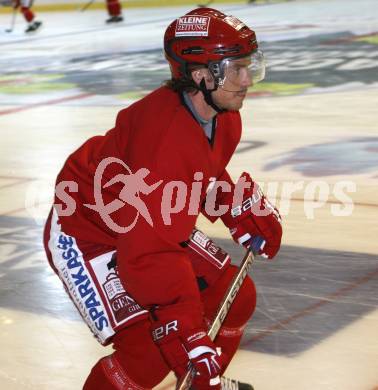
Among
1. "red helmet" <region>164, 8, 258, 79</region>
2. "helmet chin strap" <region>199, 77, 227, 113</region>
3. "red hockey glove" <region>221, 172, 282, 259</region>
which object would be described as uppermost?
"red helmet" <region>164, 8, 258, 79</region>

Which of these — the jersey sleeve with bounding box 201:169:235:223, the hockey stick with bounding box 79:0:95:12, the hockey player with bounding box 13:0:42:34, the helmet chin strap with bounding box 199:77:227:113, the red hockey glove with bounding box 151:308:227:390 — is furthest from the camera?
the hockey stick with bounding box 79:0:95:12

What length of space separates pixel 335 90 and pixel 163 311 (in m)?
5.85

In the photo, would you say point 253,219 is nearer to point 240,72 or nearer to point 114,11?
point 240,72

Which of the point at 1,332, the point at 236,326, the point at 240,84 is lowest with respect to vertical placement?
the point at 1,332

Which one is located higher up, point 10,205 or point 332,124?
point 10,205

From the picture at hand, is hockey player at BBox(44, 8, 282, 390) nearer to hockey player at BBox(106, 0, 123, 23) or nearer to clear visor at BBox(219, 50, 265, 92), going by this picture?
clear visor at BBox(219, 50, 265, 92)

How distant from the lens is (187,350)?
2.27m

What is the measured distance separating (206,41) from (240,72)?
0.37 ft

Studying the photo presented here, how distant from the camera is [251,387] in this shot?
2793mm

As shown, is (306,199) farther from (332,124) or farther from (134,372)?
(134,372)

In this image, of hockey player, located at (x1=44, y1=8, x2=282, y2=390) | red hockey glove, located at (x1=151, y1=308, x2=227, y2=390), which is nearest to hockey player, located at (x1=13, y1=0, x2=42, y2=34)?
hockey player, located at (x1=44, y1=8, x2=282, y2=390)

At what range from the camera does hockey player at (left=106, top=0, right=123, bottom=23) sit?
1572cm

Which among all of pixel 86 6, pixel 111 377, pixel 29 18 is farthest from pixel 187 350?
pixel 86 6

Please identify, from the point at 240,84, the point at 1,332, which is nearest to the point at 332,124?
the point at 1,332
